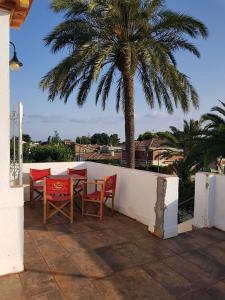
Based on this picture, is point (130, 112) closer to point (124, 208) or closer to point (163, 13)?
point (163, 13)

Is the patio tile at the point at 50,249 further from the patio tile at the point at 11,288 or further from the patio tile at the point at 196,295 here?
the patio tile at the point at 196,295

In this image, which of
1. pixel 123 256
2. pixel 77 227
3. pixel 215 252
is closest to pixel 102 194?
pixel 77 227

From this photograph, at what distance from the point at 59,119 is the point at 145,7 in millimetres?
23151

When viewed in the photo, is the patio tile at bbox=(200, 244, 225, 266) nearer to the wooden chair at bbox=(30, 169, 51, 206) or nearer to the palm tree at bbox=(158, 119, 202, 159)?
the wooden chair at bbox=(30, 169, 51, 206)

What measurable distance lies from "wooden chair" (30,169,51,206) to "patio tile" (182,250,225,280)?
387 cm

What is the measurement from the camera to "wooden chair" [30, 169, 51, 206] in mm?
6871

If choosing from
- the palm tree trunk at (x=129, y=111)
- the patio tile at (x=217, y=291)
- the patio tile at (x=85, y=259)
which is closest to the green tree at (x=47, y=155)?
the palm tree trunk at (x=129, y=111)

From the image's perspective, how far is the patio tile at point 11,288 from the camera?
3.13 meters

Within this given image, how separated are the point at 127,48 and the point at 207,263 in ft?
24.8

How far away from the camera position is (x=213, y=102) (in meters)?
12.9

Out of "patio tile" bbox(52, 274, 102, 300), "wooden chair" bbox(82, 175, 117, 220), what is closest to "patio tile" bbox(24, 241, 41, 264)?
"patio tile" bbox(52, 274, 102, 300)

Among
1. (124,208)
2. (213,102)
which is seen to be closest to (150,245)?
(124,208)

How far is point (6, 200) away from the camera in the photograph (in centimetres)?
361

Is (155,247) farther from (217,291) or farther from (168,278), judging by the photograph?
(217,291)
